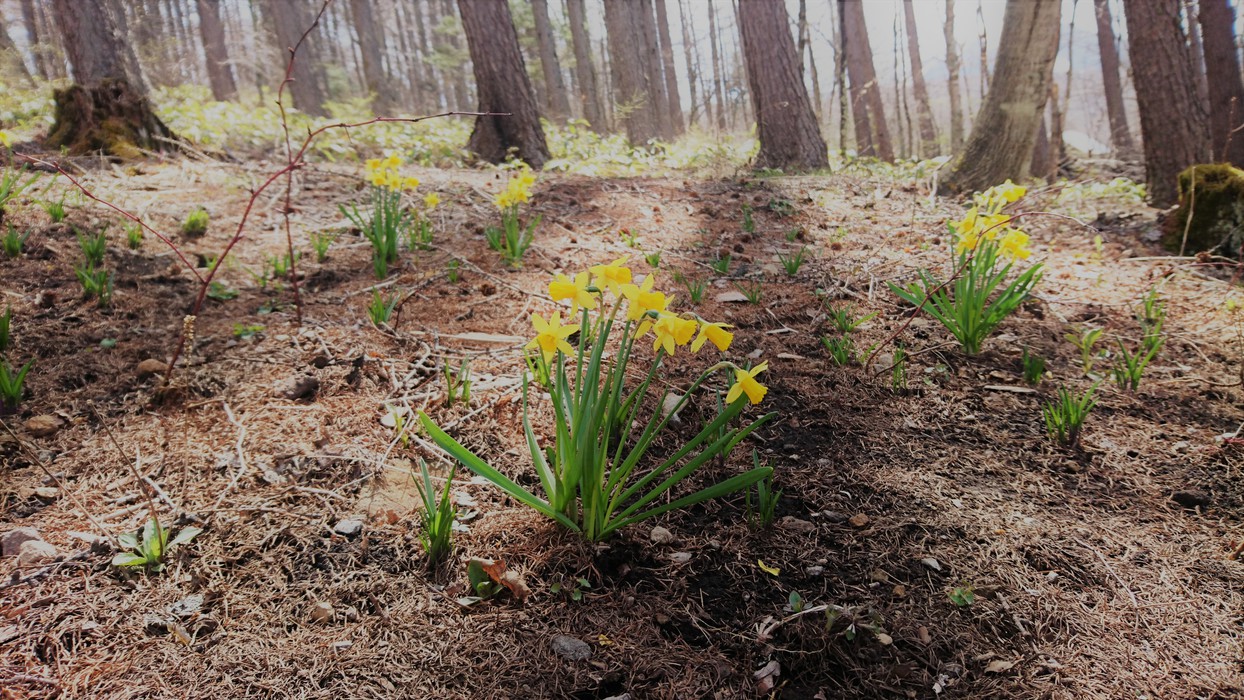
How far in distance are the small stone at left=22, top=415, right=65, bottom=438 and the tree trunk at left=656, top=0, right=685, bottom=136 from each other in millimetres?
14312

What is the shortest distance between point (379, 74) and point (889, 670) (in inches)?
712

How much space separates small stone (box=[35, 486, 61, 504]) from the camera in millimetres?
1551

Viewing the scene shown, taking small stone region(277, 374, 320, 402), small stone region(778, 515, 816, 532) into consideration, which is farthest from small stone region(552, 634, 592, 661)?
small stone region(277, 374, 320, 402)

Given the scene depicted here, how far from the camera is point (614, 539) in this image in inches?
58.8

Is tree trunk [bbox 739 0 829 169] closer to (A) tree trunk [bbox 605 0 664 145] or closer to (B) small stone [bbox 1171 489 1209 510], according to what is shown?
(A) tree trunk [bbox 605 0 664 145]

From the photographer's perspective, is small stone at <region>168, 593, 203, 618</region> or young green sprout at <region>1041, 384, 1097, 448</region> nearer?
small stone at <region>168, 593, 203, 618</region>

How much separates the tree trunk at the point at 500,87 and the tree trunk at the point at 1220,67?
6.04 meters

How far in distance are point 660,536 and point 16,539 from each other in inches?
59.2

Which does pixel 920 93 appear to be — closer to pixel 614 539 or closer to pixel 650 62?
pixel 650 62

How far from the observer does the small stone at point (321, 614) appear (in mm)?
1268

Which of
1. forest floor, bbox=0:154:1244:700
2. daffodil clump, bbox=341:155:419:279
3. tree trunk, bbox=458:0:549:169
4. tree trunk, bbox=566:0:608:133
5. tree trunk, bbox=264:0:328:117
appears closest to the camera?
forest floor, bbox=0:154:1244:700

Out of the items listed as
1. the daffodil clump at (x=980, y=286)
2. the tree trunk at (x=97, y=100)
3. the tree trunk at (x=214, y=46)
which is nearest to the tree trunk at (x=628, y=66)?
the tree trunk at (x=97, y=100)

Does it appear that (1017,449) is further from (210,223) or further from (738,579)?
(210,223)

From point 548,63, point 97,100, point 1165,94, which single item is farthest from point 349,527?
point 548,63
